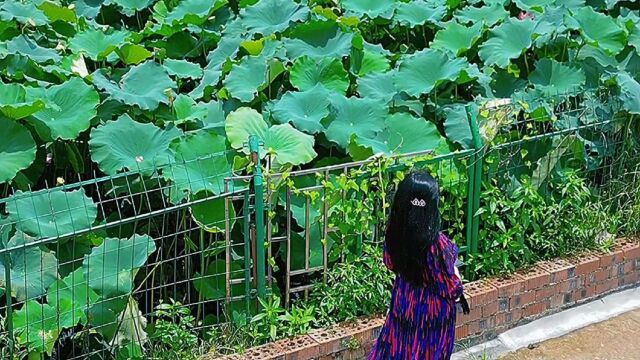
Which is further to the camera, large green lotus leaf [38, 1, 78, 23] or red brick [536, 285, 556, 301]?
large green lotus leaf [38, 1, 78, 23]

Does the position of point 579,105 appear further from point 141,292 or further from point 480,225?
point 141,292

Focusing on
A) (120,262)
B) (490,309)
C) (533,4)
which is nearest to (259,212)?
(120,262)

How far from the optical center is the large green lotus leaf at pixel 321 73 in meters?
5.15

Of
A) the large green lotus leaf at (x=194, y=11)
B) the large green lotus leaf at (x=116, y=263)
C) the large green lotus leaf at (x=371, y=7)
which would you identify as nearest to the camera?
the large green lotus leaf at (x=116, y=263)

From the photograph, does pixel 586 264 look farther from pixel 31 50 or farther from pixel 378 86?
pixel 31 50

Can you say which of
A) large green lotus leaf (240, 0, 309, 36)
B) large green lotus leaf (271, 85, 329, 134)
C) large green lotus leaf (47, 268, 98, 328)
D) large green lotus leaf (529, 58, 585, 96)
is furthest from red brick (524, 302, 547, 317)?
large green lotus leaf (240, 0, 309, 36)

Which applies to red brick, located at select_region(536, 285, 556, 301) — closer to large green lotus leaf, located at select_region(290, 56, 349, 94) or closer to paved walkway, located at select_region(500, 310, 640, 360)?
paved walkway, located at select_region(500, 310, 640, 360)

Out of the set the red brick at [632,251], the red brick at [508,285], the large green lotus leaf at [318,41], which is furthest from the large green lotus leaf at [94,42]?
the red brick at [632,251]

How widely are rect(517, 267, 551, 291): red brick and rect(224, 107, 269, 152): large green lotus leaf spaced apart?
150cm

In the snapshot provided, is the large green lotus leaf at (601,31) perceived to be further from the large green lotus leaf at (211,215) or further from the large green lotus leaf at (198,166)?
the large green lotus leaf at (211,215)

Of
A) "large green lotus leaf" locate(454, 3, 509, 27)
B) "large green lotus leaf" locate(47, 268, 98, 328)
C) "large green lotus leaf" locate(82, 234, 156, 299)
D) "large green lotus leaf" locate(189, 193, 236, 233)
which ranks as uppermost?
"large green lotus leaf" locate(454, 3, 509, 27)

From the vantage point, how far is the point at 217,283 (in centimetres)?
430

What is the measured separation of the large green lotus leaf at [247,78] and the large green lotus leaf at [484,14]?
1603mm

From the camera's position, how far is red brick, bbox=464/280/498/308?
4.56 meters
